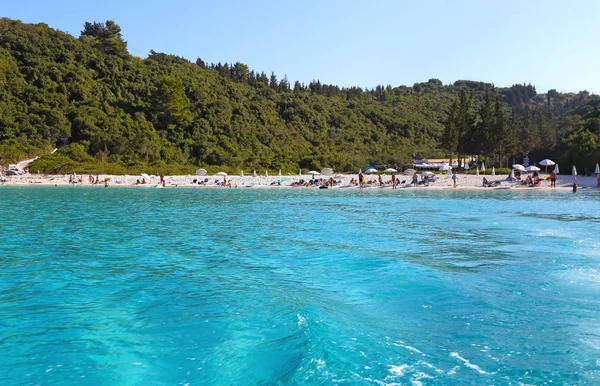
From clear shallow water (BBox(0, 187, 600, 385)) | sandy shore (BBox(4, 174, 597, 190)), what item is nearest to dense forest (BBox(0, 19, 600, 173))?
sandy shore (BBox(4, 174, 597, 190))

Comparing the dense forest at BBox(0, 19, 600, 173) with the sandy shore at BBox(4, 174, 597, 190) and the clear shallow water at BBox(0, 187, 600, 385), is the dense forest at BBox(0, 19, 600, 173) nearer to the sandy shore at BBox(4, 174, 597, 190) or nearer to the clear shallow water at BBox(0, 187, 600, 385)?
the sandy shore at BBox(4, 174, 597, 190)

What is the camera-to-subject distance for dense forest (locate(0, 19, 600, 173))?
169ft

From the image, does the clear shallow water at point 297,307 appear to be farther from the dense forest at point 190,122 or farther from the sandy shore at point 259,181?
the dense forest at point 190,122

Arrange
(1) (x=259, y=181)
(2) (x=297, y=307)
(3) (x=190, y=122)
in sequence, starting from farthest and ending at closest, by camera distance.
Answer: (3) (x=190, y=122)
(1) (x=259, y=181)
(2) (x=297, y=307)

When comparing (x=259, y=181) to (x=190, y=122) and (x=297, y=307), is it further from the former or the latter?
(x=297, y=307)

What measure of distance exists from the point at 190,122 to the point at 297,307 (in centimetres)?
5878

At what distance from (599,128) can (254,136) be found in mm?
41587

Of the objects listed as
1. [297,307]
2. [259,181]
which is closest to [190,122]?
[259,181]

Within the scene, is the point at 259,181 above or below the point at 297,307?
above

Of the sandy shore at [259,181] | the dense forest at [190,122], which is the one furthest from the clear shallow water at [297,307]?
the dense forest at [190,122]

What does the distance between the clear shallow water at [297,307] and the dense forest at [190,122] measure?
38862 millimetres

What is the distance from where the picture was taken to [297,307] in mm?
7469

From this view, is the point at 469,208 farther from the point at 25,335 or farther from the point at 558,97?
the point at 558,97

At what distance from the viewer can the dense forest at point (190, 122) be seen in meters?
51.4
